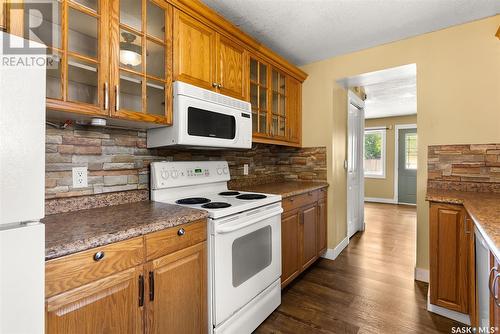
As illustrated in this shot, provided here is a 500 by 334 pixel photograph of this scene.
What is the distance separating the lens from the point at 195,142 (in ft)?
5.45

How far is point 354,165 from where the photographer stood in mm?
3783

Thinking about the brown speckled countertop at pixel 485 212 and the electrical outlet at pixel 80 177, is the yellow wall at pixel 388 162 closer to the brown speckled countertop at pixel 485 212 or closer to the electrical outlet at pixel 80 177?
the brown speckled countertop at pixel 485 212

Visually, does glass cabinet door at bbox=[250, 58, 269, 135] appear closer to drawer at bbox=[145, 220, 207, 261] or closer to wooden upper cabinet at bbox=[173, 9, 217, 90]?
wooden upper cabinet at bbox=[173, 9, 217, 90]

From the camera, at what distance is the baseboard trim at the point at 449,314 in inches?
68.8

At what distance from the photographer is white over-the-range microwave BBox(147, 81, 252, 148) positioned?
5.18 feet

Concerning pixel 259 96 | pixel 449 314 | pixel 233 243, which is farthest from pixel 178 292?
pixel 449 314

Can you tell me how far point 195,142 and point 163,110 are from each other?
0.28 meters

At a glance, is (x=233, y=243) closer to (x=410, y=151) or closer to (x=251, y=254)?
(x=251, y=254)

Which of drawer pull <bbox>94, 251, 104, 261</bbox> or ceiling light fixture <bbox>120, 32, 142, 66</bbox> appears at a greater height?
ceiling light fixture <bbox>120, 32, 142, 66</bbox>

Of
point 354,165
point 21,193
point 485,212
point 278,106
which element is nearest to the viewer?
point 21,193

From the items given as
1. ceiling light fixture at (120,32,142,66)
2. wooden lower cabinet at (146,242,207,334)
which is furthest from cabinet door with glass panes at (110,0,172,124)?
wooden lower cabinet at (146,242,207,334)

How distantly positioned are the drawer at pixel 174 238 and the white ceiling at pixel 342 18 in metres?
1.67

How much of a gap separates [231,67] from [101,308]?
180 cm

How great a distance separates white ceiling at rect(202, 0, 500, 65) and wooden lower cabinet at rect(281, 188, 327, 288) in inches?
61.0
